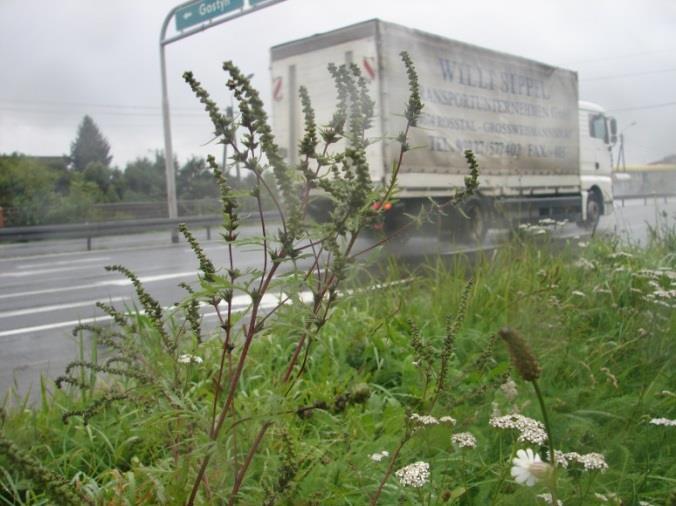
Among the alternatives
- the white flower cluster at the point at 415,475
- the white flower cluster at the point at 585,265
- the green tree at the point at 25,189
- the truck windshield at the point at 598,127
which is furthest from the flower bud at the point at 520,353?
the green tree at the point at 25,189

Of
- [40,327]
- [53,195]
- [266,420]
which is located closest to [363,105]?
[266,420]

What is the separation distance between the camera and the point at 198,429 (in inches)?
62.5

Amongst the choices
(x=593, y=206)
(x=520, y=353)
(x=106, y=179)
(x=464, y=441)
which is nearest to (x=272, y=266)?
(x=520, y=353)

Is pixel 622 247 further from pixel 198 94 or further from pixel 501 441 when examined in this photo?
pixel 198 94

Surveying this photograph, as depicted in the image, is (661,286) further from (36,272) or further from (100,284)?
(36,272)

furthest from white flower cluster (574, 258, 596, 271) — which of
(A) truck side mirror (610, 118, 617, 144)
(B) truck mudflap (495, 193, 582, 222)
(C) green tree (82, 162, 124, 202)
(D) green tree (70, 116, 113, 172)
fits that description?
(D) green tree (70, 116, 113, 172)

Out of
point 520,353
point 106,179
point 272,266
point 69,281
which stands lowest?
point 69,281

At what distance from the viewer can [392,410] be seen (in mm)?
2480

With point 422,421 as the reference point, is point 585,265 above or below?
above

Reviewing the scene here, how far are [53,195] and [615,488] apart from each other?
19780 millimetres

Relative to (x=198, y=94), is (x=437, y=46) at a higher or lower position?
higher

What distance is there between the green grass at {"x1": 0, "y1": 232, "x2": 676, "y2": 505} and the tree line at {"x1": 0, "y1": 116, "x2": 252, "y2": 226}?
13425 millimetres

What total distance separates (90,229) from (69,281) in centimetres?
743

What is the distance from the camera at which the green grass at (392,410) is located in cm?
157
